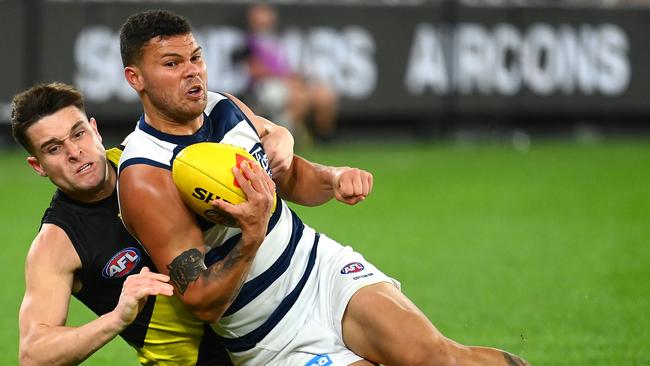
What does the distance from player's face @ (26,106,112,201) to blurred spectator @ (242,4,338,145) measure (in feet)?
38.2

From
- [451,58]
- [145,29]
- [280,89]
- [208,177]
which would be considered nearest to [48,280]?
[208,177]

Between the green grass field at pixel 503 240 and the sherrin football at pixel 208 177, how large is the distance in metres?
2.11

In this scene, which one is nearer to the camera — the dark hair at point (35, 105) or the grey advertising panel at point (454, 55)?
the dark hair at point (35, 105)

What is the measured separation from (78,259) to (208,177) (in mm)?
798

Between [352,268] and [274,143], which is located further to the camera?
[274,143]

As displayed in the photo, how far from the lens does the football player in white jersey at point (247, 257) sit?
4965 millimetres

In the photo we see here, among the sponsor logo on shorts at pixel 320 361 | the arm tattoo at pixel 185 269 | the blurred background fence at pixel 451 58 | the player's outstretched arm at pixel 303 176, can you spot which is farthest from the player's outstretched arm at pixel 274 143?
the blurred background fence at pixel 451 58

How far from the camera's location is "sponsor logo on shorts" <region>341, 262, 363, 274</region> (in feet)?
18.0

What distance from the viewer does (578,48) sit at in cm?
1889

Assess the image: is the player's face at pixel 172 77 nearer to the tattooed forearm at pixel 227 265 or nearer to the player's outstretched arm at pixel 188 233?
the player's outstretched arm at pixel 188 233

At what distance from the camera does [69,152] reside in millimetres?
5195

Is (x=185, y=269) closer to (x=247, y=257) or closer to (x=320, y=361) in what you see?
(x=247, y=257)

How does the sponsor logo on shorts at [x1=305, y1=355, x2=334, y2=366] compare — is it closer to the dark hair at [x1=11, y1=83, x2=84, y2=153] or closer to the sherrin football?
the sherrin football

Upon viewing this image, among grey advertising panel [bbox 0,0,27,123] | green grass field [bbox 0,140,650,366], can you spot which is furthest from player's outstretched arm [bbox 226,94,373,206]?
grey advertising panel [bbox 0,0,27,123]
